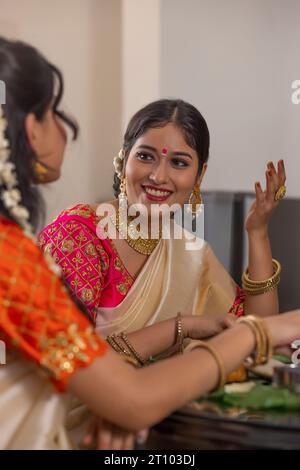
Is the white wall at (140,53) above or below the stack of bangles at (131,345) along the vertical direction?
above

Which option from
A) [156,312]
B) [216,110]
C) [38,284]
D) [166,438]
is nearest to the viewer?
[38,284]

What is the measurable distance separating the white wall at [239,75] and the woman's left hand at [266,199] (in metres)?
1.75

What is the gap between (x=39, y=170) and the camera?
147cm

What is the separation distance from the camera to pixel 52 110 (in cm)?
148

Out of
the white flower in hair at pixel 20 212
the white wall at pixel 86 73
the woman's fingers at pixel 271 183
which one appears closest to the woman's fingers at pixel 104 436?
the white flower in hair at pixel 20 212

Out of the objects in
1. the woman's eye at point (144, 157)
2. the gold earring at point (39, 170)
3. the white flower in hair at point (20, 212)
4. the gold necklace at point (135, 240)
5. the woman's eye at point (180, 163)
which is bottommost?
the gold necklace at point (135, 240)

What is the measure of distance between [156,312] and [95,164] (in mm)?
2849

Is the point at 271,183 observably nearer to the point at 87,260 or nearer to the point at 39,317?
the point at 87,260

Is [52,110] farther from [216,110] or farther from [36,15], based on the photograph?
[36,15]

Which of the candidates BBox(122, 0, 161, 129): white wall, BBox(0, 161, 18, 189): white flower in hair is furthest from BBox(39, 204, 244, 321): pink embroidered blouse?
BBox(122, 0, 161, 129): white wall

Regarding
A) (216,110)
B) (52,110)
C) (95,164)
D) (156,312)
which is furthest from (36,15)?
(52,110)

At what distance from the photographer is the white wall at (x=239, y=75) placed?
413 cm

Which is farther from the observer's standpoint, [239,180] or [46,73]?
[239,180]

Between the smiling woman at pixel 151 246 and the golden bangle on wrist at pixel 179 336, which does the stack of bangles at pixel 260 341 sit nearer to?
the golden bangle on wrist at pixel 179 336
